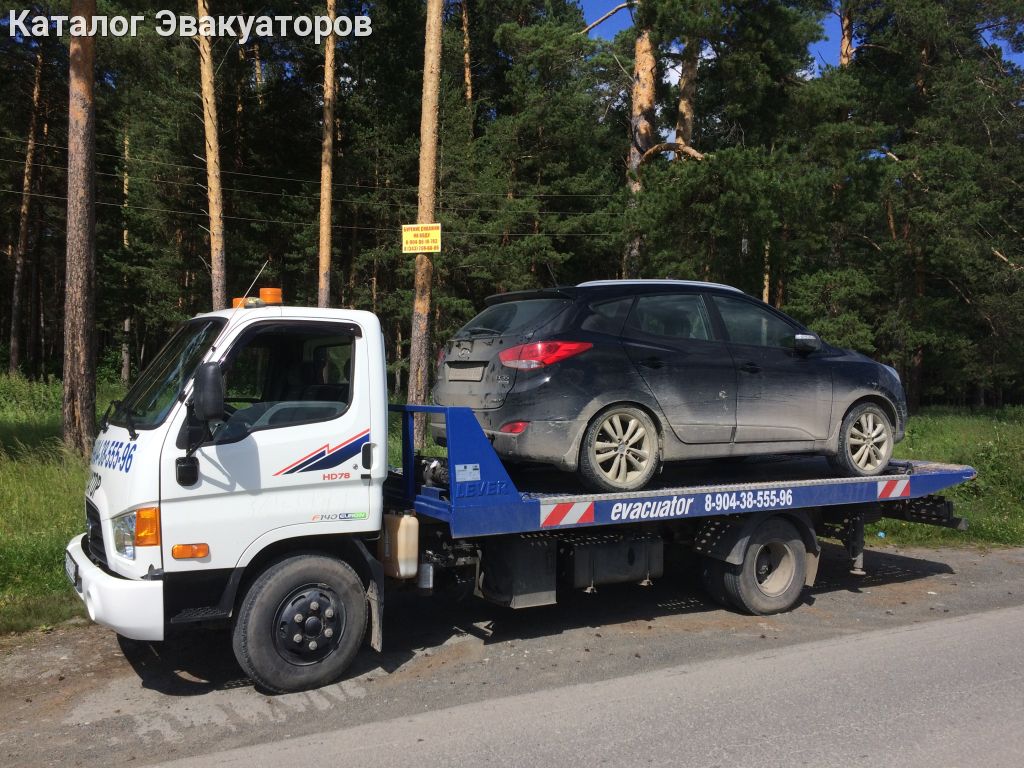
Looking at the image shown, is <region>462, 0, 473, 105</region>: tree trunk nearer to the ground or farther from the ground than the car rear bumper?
farther from the ground

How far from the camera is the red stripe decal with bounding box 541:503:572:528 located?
5746 millimetres

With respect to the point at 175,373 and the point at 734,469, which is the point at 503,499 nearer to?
the point at 175,373

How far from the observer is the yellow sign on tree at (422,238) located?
38.5 feet

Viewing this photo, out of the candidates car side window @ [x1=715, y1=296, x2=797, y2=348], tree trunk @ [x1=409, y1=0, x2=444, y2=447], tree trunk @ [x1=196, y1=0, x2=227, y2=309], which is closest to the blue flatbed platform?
car side window @ [x1=715, y1=296, x2=797, y2=348]

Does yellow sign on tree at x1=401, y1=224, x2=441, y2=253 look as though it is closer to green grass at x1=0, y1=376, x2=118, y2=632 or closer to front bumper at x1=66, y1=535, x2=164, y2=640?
green grass at x1=0, y1=376, x2=118, y2=632

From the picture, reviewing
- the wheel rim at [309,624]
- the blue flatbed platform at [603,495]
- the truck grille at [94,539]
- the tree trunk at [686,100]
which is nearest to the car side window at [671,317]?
the blue flatbed platform at [603,495]

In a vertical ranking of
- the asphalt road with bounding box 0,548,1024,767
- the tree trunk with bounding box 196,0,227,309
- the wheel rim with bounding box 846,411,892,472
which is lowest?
the asphalt road with bounding box 0,548,1024,767

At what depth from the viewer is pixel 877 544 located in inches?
395

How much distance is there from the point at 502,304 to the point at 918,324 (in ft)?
98.8

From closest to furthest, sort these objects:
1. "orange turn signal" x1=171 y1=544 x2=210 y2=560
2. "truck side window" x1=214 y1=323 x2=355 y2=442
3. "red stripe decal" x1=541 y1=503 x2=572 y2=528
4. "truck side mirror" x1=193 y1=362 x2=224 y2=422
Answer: "truck side mirror" x1=193 y1=362 x2=224 y2=422
"orange turn signal" x1=171 y1=544 x2=210 y2=560
"truck side window" x1=214 y1=323 x2=355 y2=442
"red stripe decal" x1=541 y1=503 x2=572 y2=528

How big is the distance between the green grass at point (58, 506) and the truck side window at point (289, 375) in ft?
3.18

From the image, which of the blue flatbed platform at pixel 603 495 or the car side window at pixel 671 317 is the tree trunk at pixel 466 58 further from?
the blue flatbed platform at pixel 603 495

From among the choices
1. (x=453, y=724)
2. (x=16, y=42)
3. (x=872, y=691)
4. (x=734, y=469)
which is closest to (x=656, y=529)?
(x=734, y=469)

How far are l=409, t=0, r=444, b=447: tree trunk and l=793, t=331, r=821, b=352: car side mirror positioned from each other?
288 inches
